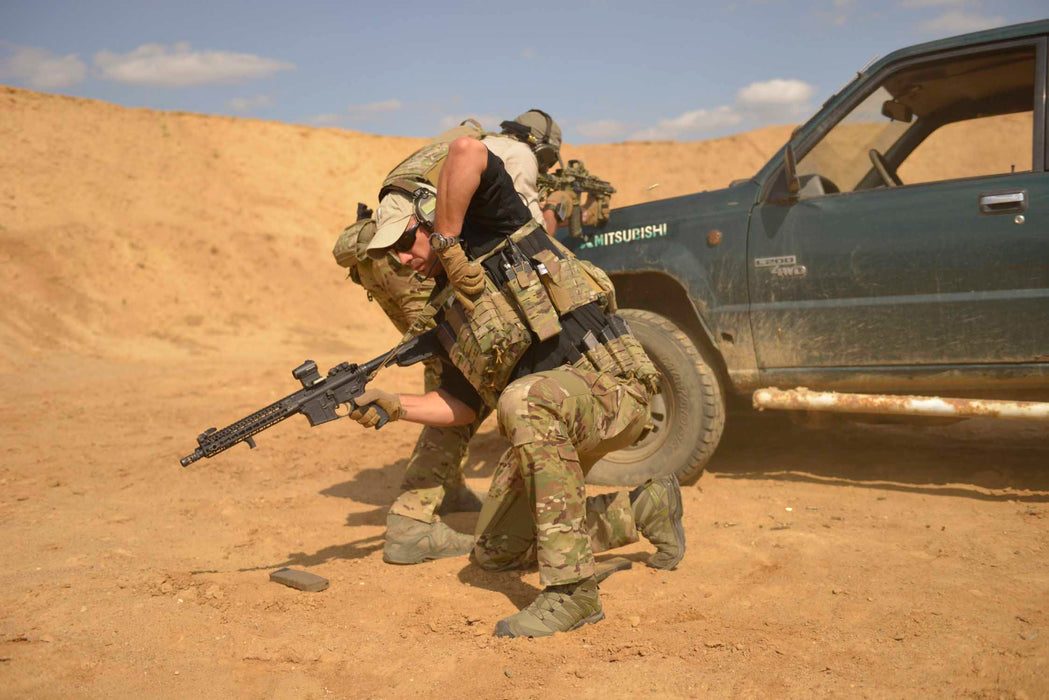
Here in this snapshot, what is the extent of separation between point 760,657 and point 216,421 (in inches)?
208

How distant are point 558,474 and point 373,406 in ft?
2.73

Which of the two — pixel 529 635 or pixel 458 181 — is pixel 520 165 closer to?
pixel 458 181

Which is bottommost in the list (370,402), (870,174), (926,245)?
(370,402)

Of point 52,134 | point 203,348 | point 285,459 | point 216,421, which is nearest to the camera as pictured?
point 285,459

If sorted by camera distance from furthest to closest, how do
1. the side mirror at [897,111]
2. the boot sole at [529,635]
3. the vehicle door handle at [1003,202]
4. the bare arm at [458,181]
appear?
1. the side mirror at [897,111]
2. the vehicle door handle at [1003,202]
3. the bare arm at [458,181]
4. the boot sole at [529,635]

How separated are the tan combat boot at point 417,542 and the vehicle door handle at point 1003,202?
9.31 ft

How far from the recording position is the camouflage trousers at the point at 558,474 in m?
2.98

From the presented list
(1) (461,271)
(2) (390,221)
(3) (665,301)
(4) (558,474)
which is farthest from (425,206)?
(3) (665,301)

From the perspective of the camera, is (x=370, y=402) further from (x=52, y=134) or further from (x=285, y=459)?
(x=52, y=134)

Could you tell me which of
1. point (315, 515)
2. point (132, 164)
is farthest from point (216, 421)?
point (132, 164)

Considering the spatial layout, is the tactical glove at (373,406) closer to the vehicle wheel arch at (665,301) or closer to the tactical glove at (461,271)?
the tactical glove at (461,271)

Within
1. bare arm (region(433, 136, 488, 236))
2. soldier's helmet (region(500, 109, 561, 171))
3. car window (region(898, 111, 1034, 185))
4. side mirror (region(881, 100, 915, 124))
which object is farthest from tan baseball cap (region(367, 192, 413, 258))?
side mirror (region(881, 100, 915, 124))

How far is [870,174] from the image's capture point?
483 centimetres

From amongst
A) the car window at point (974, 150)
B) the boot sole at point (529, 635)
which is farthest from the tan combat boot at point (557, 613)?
the car window at point (974, 150)
